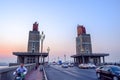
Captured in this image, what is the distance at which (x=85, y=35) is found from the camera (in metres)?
98.6

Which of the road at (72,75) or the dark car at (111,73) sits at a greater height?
the dark car at (111,73)

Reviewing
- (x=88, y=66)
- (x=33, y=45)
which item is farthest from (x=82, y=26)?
(x=88, y=66)

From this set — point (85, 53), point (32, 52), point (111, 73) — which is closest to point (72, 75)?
point (111, 73)

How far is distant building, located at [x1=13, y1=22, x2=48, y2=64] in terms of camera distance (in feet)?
234

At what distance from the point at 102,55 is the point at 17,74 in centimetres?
7524

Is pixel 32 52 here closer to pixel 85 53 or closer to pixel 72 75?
pixel 85 53

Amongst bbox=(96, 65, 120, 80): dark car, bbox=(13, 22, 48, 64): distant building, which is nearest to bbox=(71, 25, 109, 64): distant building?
bbox=(13, 22, 48, 64): distant building

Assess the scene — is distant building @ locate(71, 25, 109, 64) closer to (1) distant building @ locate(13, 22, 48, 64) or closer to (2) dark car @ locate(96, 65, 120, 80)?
(1) distant building @ locate(13, 22, 48, 64)

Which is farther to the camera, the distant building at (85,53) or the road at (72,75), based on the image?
the distant building at (85,53)

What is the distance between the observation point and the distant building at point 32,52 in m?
71.3

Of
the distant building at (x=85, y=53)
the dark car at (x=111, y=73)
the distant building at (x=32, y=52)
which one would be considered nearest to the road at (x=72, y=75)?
the dark car at (x=111, y=73)

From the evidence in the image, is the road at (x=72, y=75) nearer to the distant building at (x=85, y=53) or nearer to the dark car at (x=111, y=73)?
the dark car at (x=111, y=73)

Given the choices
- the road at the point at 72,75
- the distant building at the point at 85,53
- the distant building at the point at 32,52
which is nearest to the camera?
the road at the point at 72,75

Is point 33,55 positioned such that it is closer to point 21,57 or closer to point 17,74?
point 21,57
